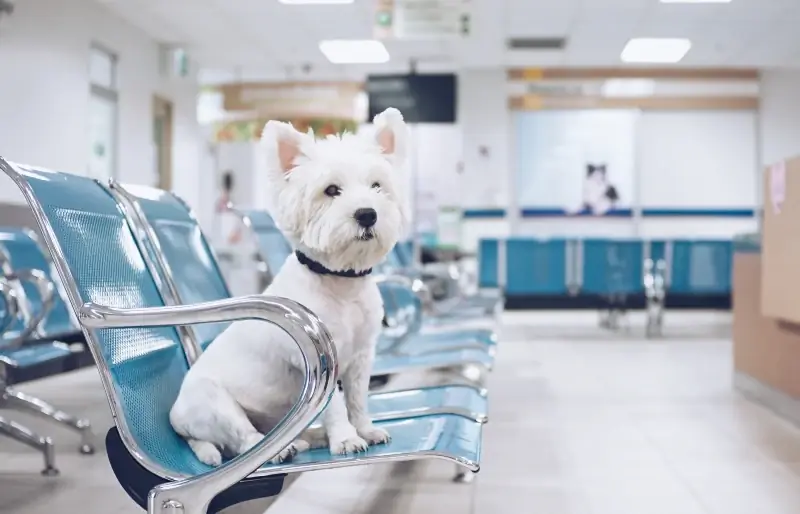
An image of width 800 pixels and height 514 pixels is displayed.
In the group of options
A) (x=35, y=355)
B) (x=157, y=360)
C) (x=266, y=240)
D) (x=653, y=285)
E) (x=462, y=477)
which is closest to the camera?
(x=157, y=360)

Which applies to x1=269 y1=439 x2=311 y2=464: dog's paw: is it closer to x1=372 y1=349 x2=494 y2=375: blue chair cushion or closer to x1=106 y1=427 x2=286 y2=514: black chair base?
x1=106 y1=427 x2=286 y2=514: black chair base

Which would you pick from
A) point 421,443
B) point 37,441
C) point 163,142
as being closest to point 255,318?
point 421,443

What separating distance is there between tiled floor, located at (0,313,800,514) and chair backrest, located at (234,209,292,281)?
2.76ft

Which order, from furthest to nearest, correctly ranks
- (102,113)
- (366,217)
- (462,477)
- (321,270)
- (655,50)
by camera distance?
(655,50)
(102,113)
(462,477)
(321,270)
(366,217)

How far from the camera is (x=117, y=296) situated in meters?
1.54

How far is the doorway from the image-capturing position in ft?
32.9

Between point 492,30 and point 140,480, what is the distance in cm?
822

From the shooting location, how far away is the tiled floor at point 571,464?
220 cm

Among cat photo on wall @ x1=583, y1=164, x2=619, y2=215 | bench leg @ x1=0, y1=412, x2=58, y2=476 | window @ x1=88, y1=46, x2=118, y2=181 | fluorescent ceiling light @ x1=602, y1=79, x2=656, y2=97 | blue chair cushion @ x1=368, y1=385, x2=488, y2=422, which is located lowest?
bench leg @ x1=0, y1=412, x2=58, y2=476

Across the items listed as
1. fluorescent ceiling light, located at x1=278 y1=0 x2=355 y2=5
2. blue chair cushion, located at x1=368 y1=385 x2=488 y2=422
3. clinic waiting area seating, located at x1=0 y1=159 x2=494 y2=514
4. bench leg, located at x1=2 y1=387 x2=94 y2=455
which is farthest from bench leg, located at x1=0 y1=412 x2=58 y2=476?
fluorescent ceiling light, located at x1=278 y1=0 x2=355 y2=5

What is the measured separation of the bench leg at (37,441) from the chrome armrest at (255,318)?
1403 millimetres

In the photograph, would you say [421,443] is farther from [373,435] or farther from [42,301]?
[42,301]

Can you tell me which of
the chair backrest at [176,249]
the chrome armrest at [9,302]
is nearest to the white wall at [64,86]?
the chrome armrest at [9,302]

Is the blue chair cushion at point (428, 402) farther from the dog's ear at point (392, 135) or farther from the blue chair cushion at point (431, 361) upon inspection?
the dog's ear at point (392, 135)
